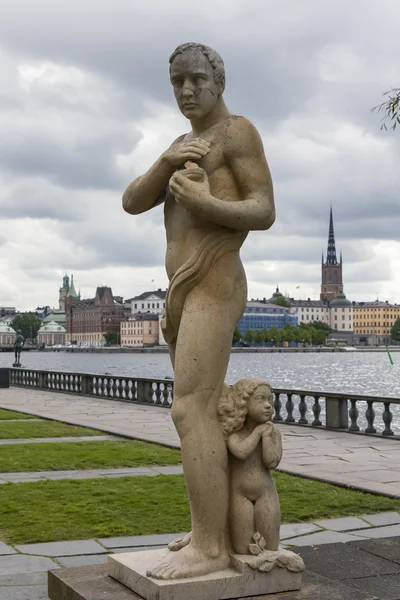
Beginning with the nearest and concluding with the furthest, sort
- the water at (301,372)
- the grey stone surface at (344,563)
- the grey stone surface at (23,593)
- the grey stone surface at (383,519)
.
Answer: the grey stone surface at (344,563), the grey stone surface at (23,593), the grey stone surface at (383,519), the water at (301,372)

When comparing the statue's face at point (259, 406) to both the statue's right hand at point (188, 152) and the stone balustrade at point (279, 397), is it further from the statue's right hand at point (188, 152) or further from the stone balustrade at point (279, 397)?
the stone balustrade at point (279, 397)

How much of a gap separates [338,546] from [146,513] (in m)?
2.49

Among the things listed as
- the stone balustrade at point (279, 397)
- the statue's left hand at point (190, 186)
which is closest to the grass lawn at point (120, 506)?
the statue's left hand at point (190, 186)

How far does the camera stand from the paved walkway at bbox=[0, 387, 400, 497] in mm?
9992

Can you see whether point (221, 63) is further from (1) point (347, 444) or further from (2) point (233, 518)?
(1) point (347, 444)

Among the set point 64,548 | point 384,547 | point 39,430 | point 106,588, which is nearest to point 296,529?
point 384,547

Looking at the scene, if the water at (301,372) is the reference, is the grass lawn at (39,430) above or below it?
above

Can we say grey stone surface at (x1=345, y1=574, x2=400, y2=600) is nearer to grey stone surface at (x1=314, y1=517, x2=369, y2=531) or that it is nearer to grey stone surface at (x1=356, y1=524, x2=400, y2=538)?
grey stone surface at (x1=356, y1=524, x2=400, y2=538)

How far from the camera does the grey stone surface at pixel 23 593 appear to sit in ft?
16.6

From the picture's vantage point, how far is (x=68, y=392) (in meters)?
28.3

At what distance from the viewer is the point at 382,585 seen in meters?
4.62

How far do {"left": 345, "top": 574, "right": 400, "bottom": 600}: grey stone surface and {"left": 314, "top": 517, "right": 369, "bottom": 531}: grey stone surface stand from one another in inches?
89.6

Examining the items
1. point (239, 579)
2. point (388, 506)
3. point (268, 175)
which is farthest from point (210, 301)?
point (388, 506)

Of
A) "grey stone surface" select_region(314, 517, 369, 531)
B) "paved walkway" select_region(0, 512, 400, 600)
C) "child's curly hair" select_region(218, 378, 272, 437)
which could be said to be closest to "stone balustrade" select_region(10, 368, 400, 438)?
Result: "grey stone surface" select_region(314, 517, 369, 531)
